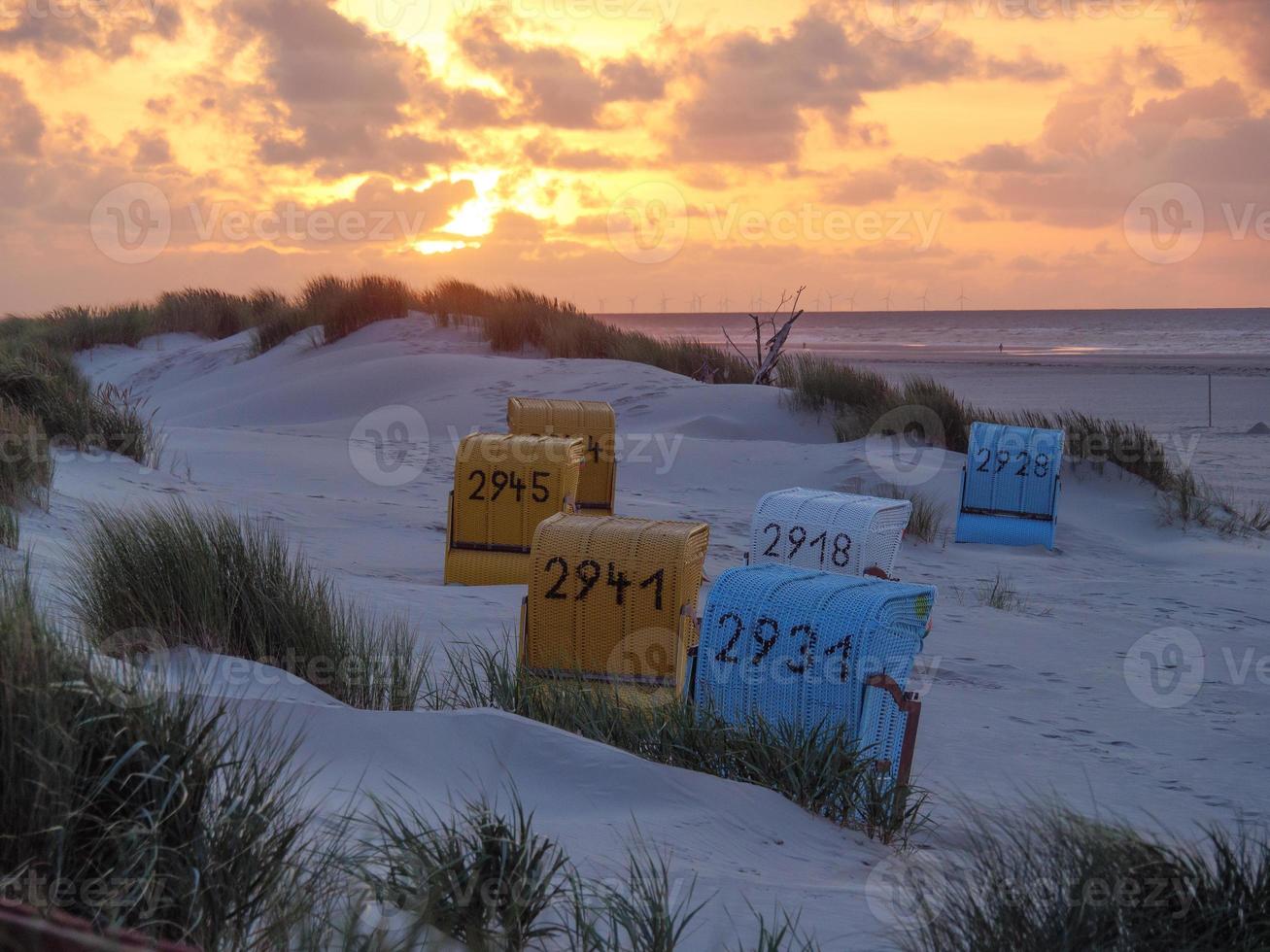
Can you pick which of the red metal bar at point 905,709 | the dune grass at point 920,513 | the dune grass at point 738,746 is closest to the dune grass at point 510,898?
the dune grass at point 738,746

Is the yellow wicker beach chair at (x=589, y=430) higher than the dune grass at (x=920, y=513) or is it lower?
higher

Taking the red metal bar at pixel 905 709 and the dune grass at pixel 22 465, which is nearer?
the red metal bar at pixel 905 709

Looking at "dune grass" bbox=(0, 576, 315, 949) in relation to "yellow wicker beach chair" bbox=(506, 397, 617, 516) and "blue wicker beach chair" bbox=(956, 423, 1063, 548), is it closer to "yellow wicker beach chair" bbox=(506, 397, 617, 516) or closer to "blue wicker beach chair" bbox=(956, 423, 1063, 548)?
"yellow wicker beach chair" bbox=(506, 397, 617, 516)

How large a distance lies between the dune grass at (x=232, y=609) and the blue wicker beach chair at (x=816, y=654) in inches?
48.0

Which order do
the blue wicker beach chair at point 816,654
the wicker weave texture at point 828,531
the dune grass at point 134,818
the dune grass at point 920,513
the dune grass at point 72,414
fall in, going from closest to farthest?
the dune grass at point 134,818, the blue wicker beach chair at point 816,654, the wicker weave texture at point 828,531, the dune grass at point 72,414, the dune grass at point 920,513

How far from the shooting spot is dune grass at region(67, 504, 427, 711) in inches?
188

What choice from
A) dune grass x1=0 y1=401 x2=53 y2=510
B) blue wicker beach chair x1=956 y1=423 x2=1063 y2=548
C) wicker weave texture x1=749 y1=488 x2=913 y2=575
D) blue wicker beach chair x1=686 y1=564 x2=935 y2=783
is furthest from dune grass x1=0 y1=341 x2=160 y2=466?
blue wicker beach chair x1=956 y1=423 x2=1063 y2=548

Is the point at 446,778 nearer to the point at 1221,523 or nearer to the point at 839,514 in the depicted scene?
the point at 839,514

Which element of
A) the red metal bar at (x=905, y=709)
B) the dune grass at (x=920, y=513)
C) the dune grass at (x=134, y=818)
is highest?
the dune grass at (x=134, y=818)

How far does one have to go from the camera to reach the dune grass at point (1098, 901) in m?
2.47

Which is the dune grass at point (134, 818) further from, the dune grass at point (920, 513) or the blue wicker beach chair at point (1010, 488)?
the blue wicker beach chair at point (1010, 488)

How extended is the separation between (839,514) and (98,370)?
22.5 meters

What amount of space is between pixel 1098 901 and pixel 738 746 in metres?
1.67

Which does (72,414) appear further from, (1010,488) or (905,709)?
(905,709)
